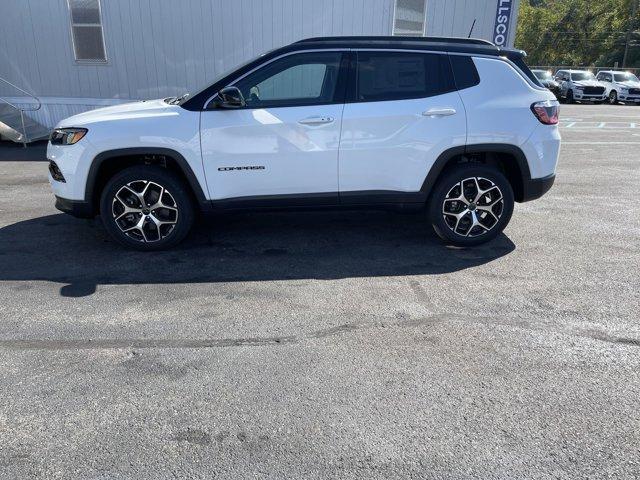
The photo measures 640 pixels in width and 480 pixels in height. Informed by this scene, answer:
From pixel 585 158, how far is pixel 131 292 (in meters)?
9.36

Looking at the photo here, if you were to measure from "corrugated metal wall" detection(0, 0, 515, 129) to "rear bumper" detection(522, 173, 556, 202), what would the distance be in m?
7.11

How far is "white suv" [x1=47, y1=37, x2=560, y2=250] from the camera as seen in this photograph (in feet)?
15.2

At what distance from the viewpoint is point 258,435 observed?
8.46ft

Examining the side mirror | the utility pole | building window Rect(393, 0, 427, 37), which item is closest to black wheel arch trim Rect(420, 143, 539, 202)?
the side mirror

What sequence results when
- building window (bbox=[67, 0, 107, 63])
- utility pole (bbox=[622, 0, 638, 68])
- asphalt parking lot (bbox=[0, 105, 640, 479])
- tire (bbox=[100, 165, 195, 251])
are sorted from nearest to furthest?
asphalt parking lot (bbox=[0, 105, 640, 479]), tire (bbox=[100, 165, 195, 251]), building window (bbox=[67, 0, 107, 63]), utility pole (bbox=[622, 0, 638, 68])

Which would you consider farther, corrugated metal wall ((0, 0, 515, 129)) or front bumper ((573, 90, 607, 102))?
front bumper ((573, 90, 607, 102))

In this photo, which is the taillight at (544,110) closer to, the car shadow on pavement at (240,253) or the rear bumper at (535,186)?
the rear bumper at (535,186)

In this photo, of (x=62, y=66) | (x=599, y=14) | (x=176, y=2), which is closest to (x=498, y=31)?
(x=176, y=2)

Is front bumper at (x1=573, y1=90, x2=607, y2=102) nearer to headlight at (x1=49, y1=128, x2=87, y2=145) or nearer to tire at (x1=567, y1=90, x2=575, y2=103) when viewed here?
tire at (x1=567, y1=90, x2=575, y2=103)

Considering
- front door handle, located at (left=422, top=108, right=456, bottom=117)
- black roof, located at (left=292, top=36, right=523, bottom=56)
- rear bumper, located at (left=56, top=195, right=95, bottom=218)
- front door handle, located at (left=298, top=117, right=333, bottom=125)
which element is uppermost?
black roof, located at (left=292, top=36, right=523, bottom=56)

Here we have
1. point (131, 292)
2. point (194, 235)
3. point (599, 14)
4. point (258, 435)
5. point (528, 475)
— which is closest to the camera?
point (528, 475)

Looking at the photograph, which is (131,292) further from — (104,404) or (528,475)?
(528,475)

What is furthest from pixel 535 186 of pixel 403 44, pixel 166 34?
pixel 166 34

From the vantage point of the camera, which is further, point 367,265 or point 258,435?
point 367,265
